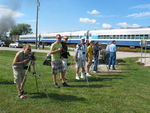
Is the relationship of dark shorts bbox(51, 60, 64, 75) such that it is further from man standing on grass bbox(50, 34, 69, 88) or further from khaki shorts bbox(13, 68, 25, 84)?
khaki shorts bbox(13, 68, 25, 84)

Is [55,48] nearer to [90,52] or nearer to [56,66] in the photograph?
[56,66]

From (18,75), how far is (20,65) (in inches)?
11.7

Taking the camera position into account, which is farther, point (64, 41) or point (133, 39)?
point (133, 39)

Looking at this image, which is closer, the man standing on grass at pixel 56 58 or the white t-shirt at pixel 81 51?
the man standing on grass at pixel 56 58

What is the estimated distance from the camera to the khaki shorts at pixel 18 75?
302 inches

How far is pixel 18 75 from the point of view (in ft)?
25.2

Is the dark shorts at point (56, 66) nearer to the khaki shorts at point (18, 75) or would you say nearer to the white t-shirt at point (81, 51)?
the khaki shorts at point (18, 75)

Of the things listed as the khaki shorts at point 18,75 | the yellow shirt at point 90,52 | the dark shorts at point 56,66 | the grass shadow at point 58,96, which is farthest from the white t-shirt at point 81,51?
the khaki shorts at point 18,75

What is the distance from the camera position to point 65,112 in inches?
256

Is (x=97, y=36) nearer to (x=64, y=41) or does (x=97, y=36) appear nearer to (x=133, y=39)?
(x=133, y=39)

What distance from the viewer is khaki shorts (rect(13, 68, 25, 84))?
7.66 metres

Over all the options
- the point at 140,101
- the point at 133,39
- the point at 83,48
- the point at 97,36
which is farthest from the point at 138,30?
the point at 140,101

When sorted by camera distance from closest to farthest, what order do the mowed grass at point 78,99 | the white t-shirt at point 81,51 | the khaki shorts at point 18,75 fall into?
the mowed grass at point 78,99
the khaki shorts at point 18,75
the white t-shirt at point 81,51

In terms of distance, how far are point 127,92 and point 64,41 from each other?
3135 mm
